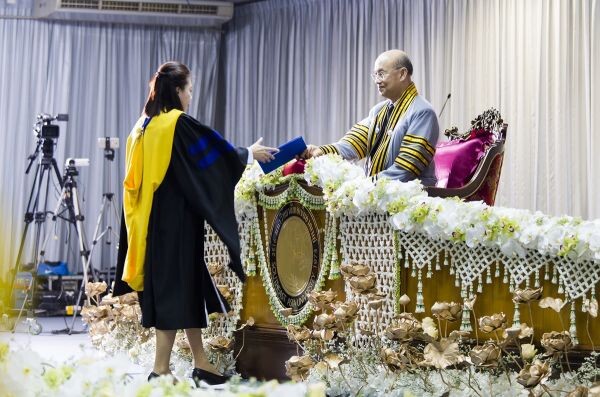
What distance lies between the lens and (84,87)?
932 cm

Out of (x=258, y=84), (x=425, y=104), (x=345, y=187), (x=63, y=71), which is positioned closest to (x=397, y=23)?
(x=258, y=84)

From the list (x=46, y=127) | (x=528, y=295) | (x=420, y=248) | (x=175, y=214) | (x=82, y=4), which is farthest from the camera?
(x=82, y=4)

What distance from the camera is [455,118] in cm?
754

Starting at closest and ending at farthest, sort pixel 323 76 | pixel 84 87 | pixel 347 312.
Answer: pixel 347 312, pixel 323 76, pixel 84 87

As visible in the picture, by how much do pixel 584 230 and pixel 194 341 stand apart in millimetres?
1717

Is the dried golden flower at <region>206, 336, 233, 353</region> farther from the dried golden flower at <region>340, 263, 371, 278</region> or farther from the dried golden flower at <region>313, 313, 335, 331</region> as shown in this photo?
the dried golden flower at <region>340, 263, 371, 278</region>

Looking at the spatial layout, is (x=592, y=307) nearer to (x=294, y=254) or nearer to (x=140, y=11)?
(x=294, y=254)

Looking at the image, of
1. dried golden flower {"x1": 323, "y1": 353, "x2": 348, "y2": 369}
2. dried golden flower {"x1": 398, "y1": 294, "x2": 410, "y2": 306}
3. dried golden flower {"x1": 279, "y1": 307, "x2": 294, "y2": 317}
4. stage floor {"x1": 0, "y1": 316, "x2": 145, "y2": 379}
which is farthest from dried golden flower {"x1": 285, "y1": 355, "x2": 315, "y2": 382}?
stage floor {"x1": 0, "y1": 316, "x2": 145, "y2": 379}

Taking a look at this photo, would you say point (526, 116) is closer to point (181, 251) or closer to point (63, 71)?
point (181, 251)

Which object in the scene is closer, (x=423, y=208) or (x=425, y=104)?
(x=423, y=208)

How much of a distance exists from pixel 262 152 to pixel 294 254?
1.58 feet

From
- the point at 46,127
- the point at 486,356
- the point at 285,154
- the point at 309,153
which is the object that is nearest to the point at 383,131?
the point at 309,153

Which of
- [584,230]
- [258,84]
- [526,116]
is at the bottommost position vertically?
[584,230]

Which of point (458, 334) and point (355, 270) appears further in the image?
point (355, 270)
